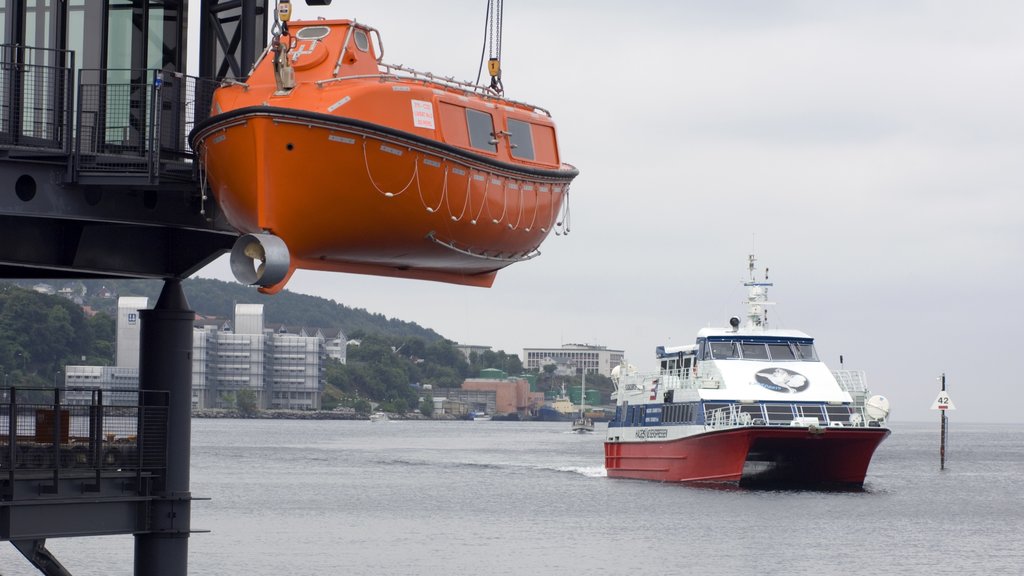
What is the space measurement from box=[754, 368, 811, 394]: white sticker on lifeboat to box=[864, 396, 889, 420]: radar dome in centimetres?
217

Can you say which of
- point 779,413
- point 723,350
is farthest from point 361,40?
point 723,350

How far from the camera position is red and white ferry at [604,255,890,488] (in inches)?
2099

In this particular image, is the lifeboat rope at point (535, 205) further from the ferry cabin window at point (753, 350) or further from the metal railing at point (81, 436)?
the ferry cabin window at point (753, 350)

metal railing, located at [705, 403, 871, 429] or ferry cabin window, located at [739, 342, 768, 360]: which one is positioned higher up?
ferry cabin window, located at [739, 342, 768, 360]

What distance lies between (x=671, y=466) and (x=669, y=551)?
554 inches

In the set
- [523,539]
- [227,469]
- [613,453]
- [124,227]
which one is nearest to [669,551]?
[523,539]

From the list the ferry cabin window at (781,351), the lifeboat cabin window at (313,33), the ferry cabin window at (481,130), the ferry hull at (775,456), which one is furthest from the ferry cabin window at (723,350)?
the lifeboat cabin window at (313,33)

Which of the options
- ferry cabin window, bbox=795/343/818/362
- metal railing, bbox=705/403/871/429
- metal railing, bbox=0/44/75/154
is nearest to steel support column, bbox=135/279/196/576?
metal railing, bbox=0/44/75/154

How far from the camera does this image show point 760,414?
53.6 m

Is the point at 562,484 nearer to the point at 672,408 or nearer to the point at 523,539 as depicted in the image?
the point at 672,408

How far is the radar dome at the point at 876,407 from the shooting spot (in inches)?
2135

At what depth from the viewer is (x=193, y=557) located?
43.5m

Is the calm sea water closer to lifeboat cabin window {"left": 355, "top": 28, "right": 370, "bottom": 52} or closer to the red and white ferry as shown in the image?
the red and white ferry

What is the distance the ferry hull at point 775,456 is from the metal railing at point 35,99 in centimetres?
3618
